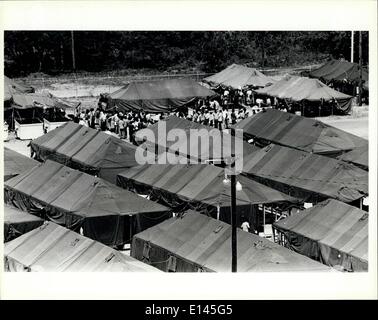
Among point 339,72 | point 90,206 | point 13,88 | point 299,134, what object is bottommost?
point 339,72

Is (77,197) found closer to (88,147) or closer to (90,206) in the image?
(90,206)

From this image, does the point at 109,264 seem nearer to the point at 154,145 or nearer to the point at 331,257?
the point at 331,257

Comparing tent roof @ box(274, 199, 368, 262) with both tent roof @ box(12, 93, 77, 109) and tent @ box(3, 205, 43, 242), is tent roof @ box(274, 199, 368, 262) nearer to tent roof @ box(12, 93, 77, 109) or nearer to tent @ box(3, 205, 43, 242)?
tent @ box(3, 205, 43, 242)

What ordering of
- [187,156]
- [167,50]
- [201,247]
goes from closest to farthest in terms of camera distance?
[201,247], [187,156], [167,50]

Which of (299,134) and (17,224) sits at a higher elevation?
(17,224)

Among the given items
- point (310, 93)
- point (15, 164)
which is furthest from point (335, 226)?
point (310, 93)

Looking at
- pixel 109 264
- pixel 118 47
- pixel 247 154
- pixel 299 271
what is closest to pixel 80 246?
pixel 109 264
